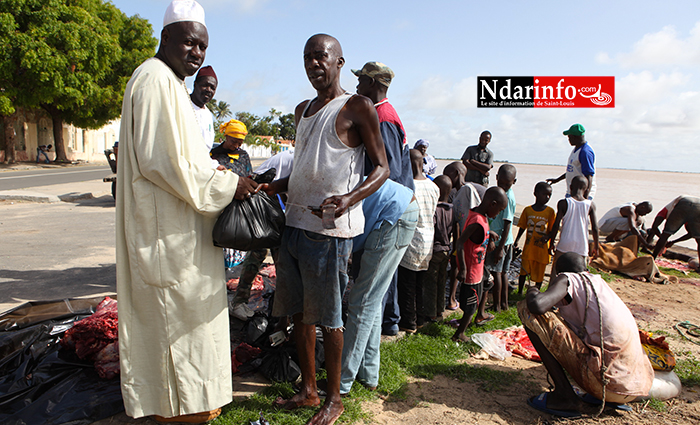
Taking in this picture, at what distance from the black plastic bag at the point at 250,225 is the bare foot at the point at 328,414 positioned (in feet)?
3.30

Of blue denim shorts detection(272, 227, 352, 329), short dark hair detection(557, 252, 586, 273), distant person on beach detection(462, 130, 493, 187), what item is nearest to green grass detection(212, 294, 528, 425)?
blue denim shorts detection(272, 227, 352, 329)

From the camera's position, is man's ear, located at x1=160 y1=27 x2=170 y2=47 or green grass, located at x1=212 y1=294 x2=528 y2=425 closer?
man's ear, located at x1=160 y1=27 x2=170 y2=47

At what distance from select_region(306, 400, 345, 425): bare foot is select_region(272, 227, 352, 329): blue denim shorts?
1.57 ft

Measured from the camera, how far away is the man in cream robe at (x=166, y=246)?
2191 millimetres

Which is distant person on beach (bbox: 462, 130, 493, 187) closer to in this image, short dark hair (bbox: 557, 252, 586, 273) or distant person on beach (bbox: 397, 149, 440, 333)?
distant person on beach (bbox: 397, 149, 440, 333)

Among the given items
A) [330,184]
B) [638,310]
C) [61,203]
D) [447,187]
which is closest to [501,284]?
[447,187]

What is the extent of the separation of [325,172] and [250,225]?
19.9 inches

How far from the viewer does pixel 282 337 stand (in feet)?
10.8

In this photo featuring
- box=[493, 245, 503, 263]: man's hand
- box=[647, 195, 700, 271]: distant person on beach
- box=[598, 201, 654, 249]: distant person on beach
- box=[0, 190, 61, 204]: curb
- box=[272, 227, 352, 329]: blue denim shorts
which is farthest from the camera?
box=[0, 190, 61, 204]: curb

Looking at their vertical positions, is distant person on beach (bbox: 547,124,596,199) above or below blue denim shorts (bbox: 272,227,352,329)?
above

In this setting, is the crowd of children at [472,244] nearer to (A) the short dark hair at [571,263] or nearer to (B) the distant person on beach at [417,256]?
(B) the distant person on beach at [417,256]

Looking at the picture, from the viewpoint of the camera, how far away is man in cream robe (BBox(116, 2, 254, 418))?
2.19 meters

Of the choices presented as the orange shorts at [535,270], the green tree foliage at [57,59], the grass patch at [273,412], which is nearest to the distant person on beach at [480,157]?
the orange shorts at [535,270]

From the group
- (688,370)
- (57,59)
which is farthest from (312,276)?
(57,59)
